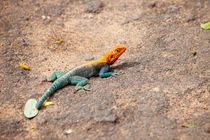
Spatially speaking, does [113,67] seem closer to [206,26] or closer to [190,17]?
[206,26]

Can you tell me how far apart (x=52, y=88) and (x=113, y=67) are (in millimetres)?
1770

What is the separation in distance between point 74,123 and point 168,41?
371cm

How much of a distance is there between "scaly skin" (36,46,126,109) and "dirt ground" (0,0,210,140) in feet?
0.52

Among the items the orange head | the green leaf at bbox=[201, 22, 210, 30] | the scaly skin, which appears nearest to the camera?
the scaly skin

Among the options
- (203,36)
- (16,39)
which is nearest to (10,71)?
(16,39)

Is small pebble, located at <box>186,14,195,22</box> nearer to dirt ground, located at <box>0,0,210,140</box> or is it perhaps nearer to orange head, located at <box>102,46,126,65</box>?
dirt ground, located at <box>0,0,210,140</box>

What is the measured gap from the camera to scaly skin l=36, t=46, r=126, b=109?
194 inches

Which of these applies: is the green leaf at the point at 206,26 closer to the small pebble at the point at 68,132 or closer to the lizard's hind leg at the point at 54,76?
the lizard's hind leg at the point at 54,76

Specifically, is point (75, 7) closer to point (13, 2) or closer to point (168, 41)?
point (13, 2)

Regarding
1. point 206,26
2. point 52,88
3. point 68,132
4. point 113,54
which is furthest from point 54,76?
point 206,26

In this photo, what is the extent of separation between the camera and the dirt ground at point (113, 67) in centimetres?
417

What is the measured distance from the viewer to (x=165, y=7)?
801cm

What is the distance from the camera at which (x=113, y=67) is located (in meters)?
5.96

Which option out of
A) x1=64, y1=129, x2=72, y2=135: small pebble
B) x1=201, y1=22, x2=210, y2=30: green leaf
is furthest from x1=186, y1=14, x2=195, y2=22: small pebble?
x1=64, y1=129, x2=72, y2=135: small pebble
